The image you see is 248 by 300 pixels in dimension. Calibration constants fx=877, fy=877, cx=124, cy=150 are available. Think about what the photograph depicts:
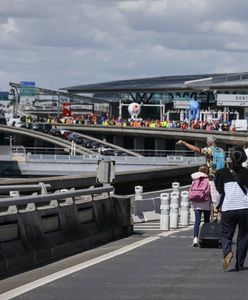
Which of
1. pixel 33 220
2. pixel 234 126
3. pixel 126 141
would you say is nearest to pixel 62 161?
pixel 234 126

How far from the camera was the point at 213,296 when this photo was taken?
9.75 meters

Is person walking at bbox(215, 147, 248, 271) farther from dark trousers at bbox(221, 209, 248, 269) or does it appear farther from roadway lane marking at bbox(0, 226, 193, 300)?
roadway lane marking at bbox(0, 226, 193, 300)

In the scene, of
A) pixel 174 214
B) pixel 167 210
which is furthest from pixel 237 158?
pixel 174 214

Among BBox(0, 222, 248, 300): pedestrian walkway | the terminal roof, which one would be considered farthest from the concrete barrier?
the terminal roof

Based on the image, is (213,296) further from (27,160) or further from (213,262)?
(27,160)

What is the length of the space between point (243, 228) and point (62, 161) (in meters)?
69.9

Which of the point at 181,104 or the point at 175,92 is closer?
the point at 181,104

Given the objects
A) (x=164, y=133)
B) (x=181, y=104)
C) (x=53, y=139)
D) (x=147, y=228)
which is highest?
(x=181, y=104)

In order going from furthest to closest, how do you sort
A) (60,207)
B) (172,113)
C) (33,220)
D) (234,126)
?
(172,113) < (234,126) < (60,207) < (33,220)

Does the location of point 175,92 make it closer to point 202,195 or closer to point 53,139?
point 53,139

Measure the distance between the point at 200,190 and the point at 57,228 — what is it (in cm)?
297

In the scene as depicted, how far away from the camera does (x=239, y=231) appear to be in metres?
11.6

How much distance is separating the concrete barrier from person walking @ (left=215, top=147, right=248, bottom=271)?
2763 millimetres

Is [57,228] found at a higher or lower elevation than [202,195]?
lower
